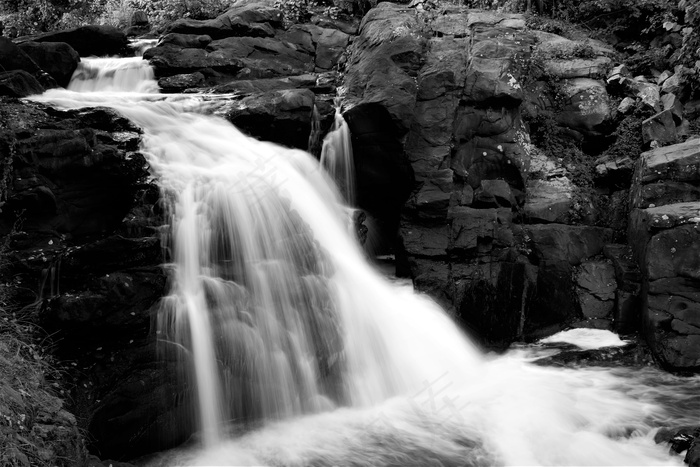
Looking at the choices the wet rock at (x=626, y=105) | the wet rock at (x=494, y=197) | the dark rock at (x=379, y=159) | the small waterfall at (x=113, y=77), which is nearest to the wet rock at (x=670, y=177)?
the wet rock at (x=626, y=105)

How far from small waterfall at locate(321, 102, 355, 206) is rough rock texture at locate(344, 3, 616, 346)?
18.7 inches

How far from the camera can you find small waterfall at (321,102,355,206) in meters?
9.58

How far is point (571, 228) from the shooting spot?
9.27m

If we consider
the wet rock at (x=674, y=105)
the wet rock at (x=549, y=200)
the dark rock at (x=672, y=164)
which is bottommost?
the wet rock at (x=549, y=200)

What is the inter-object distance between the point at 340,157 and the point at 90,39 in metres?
6.37

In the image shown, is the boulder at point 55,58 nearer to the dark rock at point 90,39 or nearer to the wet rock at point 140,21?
the dark rock at point 90,39

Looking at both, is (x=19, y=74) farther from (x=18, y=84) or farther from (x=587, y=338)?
(x=587, y=338)

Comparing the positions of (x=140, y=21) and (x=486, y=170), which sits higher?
(x=140, y=21)

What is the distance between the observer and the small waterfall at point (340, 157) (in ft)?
31.4

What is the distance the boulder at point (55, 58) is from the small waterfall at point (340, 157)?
16.5ft

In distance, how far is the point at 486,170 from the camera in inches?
390

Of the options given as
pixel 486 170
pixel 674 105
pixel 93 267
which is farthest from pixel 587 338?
pixel 93 267

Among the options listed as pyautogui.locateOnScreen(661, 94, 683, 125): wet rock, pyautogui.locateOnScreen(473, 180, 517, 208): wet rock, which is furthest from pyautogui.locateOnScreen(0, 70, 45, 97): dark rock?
pyautogui.locateOnScreen(661, 94, 683, 125): wet rock

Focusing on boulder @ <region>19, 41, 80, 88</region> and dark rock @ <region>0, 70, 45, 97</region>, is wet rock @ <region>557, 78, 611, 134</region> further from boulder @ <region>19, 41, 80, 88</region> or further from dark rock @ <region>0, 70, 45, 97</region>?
boulder @ <region>19, 41, 80, 88</region>
